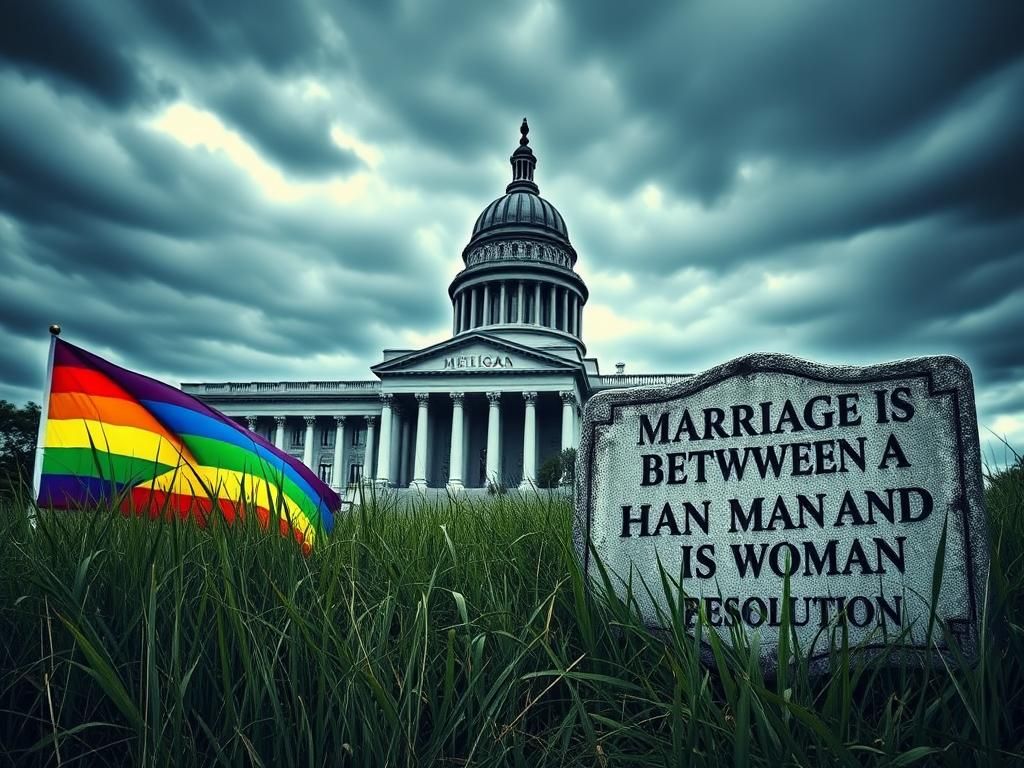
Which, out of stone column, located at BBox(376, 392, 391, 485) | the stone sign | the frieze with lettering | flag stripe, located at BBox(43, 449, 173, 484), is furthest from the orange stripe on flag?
stone column, located at BBox(376, 392, 391, 485)

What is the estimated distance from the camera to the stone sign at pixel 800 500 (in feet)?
7.52

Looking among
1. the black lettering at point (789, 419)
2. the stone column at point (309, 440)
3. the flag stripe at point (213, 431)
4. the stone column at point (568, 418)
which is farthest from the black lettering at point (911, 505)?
the stone column at point (309, 440)

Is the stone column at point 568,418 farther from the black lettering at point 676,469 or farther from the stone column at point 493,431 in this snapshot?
the black lettering at point 676,469

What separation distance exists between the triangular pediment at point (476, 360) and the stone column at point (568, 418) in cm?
176

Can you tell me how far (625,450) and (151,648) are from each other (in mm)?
1836

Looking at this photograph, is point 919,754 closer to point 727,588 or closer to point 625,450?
point 727,588

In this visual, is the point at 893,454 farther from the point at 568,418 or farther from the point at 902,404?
the point at 568,418

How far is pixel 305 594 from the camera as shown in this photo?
97.2 inches

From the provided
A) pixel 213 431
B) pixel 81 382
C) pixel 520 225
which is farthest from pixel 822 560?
pixel 520 225

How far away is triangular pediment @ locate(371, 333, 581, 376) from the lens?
1745 inches

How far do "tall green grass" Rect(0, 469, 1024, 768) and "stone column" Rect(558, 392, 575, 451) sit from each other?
40.8m

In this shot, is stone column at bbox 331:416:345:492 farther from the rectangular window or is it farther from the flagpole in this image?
the flagpole

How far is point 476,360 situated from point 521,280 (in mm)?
16038

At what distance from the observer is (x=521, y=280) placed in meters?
58.7
